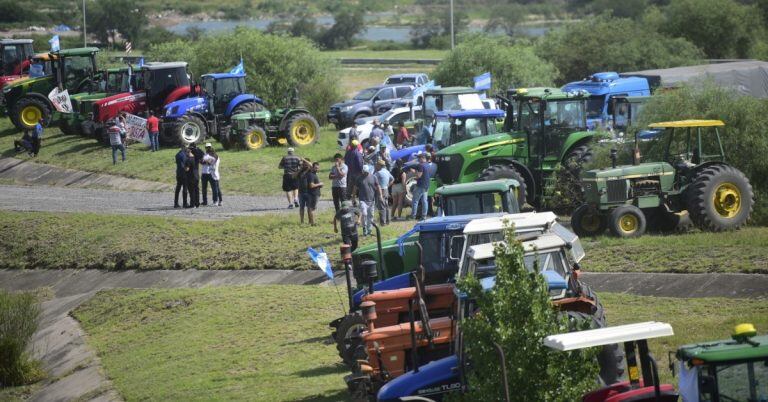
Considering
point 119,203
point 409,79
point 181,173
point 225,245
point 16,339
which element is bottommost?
point 16,339

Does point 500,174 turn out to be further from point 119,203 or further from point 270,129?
point 270,129

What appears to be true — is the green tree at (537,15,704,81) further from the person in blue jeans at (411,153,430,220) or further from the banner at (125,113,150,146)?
the person in blue jeans at (411,153,430,220)

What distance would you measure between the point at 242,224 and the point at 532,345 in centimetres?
1830

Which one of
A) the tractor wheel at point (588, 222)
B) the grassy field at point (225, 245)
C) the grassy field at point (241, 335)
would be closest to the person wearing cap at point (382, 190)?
the grassy field at point (225, 245)

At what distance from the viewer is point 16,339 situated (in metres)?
22.6

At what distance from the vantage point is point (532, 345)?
34.2ft

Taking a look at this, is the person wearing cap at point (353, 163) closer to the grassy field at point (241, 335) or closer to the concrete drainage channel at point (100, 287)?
the concrete drainage channel at point (100, 287)

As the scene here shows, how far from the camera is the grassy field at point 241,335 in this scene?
16.2 m

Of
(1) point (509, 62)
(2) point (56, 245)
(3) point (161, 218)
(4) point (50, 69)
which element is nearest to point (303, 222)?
(3) point (161, 218)

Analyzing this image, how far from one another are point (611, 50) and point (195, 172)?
94.3ft

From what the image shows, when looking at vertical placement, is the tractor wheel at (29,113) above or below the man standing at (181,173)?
above

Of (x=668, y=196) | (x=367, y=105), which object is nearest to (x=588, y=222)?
(x=668, y=196)

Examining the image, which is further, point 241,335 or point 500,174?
point 500,174

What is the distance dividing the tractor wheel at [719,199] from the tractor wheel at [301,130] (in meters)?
18.7
